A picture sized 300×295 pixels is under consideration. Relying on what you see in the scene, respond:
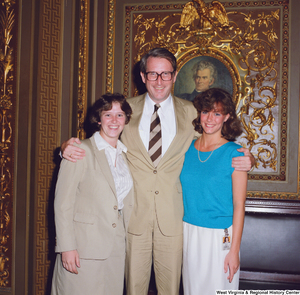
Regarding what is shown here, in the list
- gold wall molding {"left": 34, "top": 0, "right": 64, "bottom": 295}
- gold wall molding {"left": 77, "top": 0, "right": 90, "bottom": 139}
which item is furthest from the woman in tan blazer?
gold wall molding {"left": 77, "top": 0, "right": 90, "bottom": 139}

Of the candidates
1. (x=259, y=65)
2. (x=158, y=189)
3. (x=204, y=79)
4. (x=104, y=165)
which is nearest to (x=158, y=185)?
(x=158, y=189)

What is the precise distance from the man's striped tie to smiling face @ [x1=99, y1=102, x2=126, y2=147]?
27cm

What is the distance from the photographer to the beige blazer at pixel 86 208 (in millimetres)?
1691

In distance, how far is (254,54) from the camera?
11.1ft

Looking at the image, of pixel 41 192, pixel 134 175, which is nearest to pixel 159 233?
pixel 134 175

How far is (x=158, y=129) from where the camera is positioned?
209 centimetres

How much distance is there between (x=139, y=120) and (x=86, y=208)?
711mm

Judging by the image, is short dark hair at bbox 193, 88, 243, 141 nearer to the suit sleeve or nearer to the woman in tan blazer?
the woman in tan blazer

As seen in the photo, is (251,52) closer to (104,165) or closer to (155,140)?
(155,140)

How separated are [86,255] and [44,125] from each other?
1.51m

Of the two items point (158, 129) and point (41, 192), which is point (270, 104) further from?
point (41, 192)

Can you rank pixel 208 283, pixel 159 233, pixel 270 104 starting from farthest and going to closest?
1. pixel 270 104
2. pixel 159 233
3. pixel 208 283

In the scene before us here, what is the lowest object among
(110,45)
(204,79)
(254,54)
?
(204,79)

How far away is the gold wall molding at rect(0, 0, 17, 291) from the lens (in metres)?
2.71
